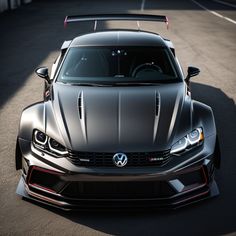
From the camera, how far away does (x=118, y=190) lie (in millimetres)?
4184

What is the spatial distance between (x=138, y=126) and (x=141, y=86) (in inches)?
39.7

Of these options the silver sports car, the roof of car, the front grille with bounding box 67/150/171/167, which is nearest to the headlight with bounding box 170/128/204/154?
the silver sports car

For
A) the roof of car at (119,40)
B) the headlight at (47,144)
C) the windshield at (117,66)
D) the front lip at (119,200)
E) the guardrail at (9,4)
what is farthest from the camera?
the guardrail at (9,4)

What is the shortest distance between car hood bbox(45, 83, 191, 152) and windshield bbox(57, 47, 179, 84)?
266mm

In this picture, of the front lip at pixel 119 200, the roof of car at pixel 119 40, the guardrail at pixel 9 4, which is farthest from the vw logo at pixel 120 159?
the guardrail at pixel 9 4

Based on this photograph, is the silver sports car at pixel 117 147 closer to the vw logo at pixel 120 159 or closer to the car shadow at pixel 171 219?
the vw logo at pixel 120 159

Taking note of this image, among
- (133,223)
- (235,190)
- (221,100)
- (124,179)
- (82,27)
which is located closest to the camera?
(124,179)

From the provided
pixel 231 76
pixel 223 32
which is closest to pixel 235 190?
pixel 231 76

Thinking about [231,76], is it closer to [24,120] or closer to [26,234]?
[24,120]

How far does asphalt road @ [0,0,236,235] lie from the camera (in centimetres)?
434

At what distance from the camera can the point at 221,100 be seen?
862cm

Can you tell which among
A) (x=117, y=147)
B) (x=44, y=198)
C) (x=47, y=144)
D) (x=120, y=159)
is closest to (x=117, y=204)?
(x=120, y=159)

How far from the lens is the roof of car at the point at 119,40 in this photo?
616 cm

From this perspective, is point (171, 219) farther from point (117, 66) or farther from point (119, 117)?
point (117, 66)
